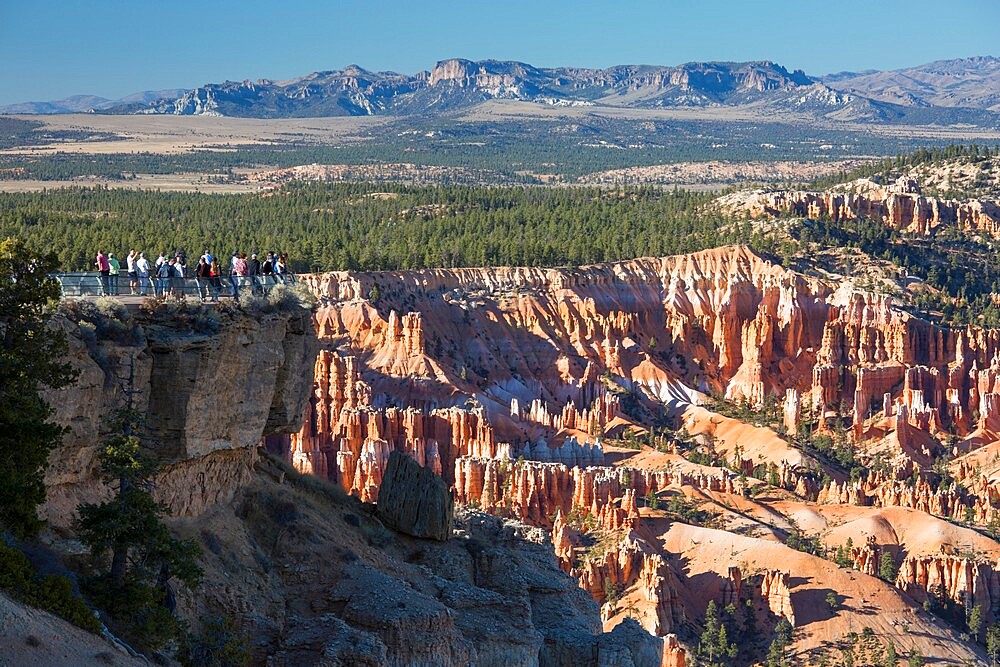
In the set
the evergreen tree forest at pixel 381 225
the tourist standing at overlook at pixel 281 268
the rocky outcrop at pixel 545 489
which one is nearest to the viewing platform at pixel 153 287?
the tourist standing at overlook at pixel 281 268

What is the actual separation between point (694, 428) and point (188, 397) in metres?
68.6

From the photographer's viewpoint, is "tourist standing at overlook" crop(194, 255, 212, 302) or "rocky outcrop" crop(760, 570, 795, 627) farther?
"rocky outcrop" crop(760, 570, 795, 627)

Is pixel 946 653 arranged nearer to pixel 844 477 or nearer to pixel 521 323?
pixel 844 477

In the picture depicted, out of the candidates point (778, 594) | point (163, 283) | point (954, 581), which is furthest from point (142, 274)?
point (954, 581)

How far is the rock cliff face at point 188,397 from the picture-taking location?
2648cm

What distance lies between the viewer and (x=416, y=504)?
36.6 m

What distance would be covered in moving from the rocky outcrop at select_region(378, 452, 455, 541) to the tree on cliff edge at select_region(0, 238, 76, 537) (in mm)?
12374

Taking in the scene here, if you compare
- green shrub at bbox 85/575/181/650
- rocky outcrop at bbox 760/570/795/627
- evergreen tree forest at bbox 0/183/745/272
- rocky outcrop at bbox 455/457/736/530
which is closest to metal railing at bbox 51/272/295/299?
green shrub at bbox 85/575/181/650

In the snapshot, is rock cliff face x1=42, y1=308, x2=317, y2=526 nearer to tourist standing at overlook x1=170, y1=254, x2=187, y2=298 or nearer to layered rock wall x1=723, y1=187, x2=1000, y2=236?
tourist standing at overlook x1=170, y1=254, x2=187, y2=298

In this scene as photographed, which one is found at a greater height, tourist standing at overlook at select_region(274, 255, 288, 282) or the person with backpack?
the person with backpack

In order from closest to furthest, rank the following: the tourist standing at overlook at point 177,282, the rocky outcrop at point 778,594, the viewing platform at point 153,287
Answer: the viewing platform at point 153,287, the tourist standing at overlook at point 177,282, the rocky outcrop at point 778,594

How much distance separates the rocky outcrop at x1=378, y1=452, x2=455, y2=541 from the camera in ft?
120

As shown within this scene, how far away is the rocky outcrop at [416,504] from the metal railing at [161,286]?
6527 millimetres

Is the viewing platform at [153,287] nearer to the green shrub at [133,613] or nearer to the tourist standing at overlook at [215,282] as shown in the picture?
the tourist standing at overlook at [215,282]
